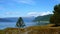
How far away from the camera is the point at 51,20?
16078 mm

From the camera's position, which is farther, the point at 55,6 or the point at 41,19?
the point at 41,19

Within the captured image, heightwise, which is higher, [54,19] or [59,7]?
[59,7]

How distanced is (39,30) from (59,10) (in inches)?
214

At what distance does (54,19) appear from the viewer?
1561 cm

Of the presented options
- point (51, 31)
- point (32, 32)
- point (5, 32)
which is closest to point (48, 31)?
point (51, 31)

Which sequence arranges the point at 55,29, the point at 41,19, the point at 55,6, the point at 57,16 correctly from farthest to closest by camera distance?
the point at 41,19 < the point at 55,6 < the point at 57,16 < the point at 55,29

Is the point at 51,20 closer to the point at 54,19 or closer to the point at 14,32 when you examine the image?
the point at 54,19

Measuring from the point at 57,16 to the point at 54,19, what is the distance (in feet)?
1.29

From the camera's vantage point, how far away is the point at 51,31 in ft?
35.3

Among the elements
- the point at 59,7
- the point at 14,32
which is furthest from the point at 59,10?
the point at 14,32

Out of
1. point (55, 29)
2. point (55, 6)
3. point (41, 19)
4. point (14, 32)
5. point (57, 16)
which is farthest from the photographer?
point (41, 19)

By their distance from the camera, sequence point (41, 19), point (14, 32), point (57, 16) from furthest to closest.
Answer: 1. point (41, 19)
2. point (57, 16)
3. point (14, 32)

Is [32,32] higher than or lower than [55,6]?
lower

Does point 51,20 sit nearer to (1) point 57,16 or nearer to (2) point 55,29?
(1) point 57,16
